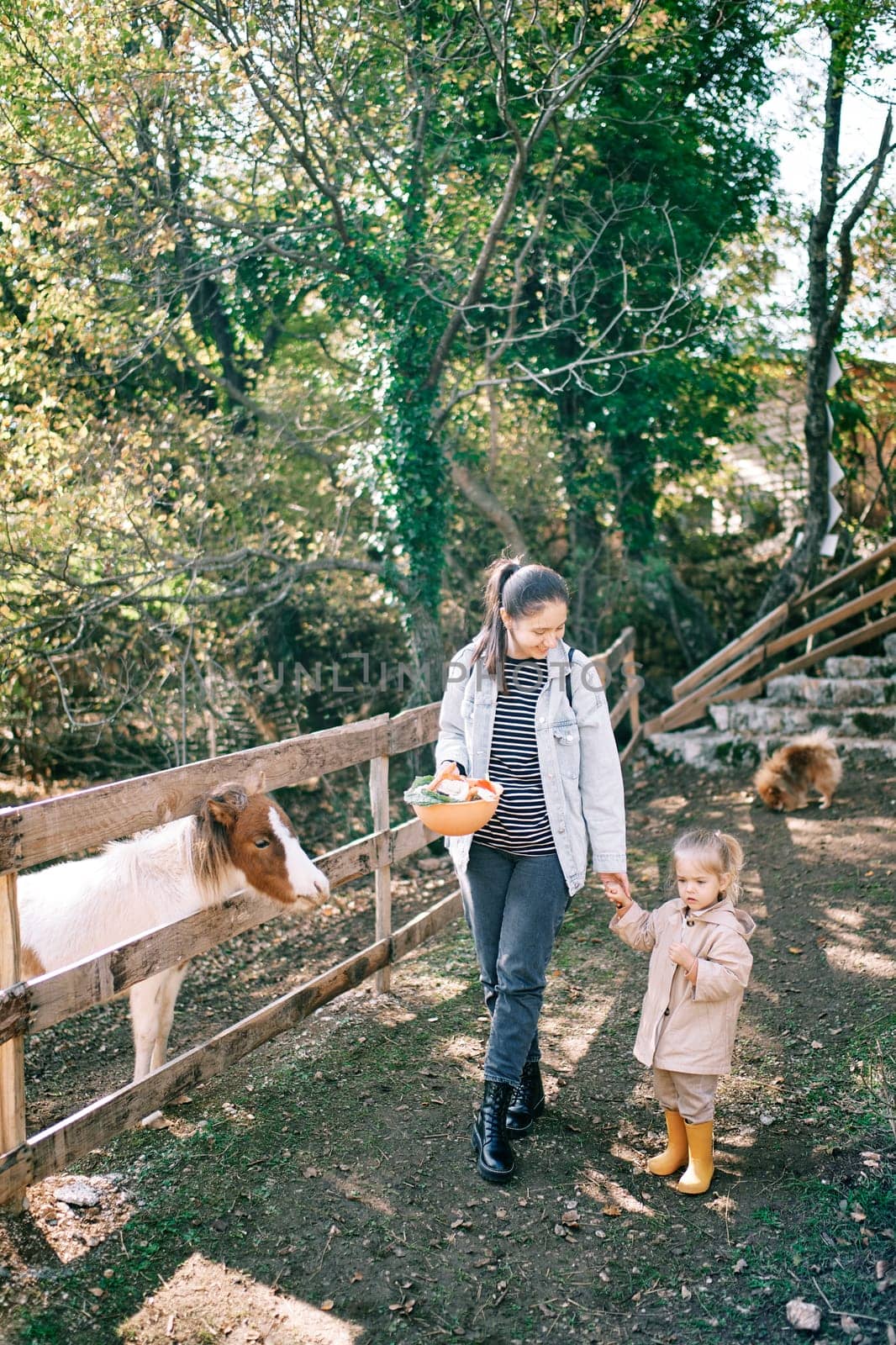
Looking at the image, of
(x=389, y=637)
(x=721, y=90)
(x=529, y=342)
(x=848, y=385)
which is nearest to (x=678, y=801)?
(x=389, y=637)

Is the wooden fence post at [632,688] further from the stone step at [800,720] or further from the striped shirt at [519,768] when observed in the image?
the striped shirt at [519,768]

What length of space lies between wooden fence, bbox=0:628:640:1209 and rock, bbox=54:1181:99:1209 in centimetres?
22

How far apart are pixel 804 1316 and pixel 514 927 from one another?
4.23ft

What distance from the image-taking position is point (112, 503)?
801 cm

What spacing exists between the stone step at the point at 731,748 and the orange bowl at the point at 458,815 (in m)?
6.37

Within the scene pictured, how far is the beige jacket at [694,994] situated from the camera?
3186 millimetres

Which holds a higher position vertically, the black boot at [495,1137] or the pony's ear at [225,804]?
the pony's ear at [225,804]

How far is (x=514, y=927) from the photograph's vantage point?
3.35 meters

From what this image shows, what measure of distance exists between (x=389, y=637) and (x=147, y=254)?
15.6 feet

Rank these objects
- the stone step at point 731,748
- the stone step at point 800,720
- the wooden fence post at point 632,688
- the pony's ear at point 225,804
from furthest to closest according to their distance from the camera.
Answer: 1. the wooden fence post at point 632,688
2. the stone step at point 800,720
3. the stone step at point 731,748
4. the pony's ear at point 225,804

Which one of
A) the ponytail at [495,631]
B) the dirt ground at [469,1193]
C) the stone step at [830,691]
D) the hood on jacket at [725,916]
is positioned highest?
the ponytail at [495,631]

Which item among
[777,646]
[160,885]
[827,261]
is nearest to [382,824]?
[160,885]

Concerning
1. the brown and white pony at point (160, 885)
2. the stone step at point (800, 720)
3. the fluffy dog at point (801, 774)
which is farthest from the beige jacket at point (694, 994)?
the stone step at point (800, 720)

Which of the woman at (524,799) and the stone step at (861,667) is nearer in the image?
the woman at (524,799)
